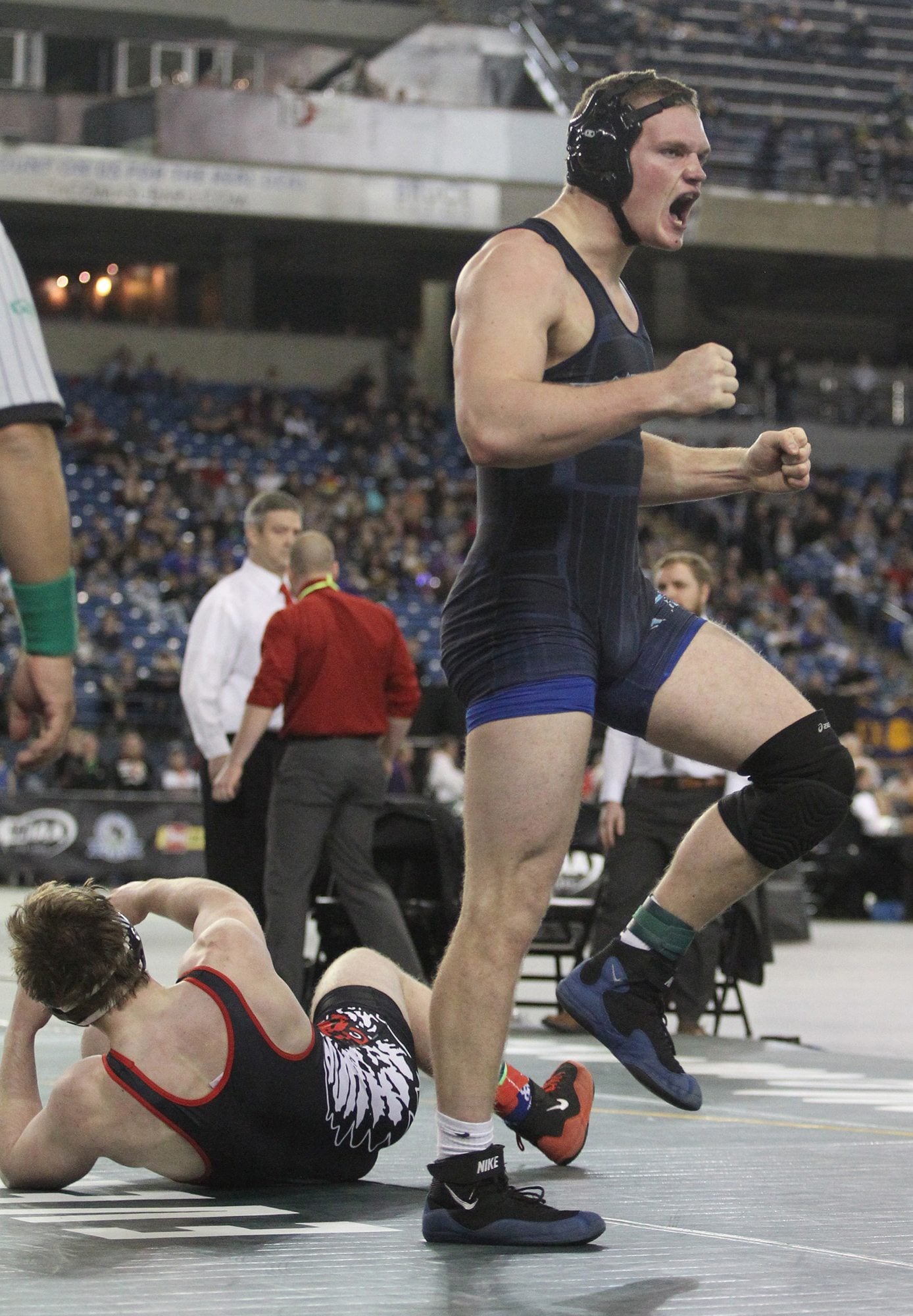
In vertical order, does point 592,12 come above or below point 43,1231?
above

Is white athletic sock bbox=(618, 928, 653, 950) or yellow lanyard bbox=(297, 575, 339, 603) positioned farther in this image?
yellow lanyard bbox=(297, 575, 339, 603)

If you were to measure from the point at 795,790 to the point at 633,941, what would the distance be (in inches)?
15.5

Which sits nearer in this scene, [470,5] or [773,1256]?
[773,1256]

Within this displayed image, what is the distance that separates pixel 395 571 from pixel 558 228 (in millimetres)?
20635

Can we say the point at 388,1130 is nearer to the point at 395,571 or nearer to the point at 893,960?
the point at 893,960

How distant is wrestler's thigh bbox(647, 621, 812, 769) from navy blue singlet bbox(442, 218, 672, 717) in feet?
0.29

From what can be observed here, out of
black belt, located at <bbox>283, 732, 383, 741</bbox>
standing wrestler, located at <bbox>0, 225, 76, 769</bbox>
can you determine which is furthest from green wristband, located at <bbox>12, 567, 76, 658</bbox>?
black belt, located at <bbox>283, 732, 383, 741</bbox>

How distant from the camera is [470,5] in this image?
30.5m

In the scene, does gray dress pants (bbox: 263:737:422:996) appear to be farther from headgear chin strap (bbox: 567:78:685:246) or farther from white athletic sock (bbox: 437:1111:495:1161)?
headgear chin strap (bbox: 567:78:685:246)

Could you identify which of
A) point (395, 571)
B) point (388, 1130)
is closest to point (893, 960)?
point (388, 1130)

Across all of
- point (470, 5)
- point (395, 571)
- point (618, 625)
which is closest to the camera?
point (618, 625)

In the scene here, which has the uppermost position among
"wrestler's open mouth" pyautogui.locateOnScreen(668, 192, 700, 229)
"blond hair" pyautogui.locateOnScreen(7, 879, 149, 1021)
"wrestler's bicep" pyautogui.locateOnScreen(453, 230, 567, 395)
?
"wrestler's open mouth" pyautogui.locateOnScreen(668, 192, 700, 229)

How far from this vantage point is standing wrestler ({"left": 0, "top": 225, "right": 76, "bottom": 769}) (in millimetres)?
2111

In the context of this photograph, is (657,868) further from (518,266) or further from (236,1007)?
(518,266)
